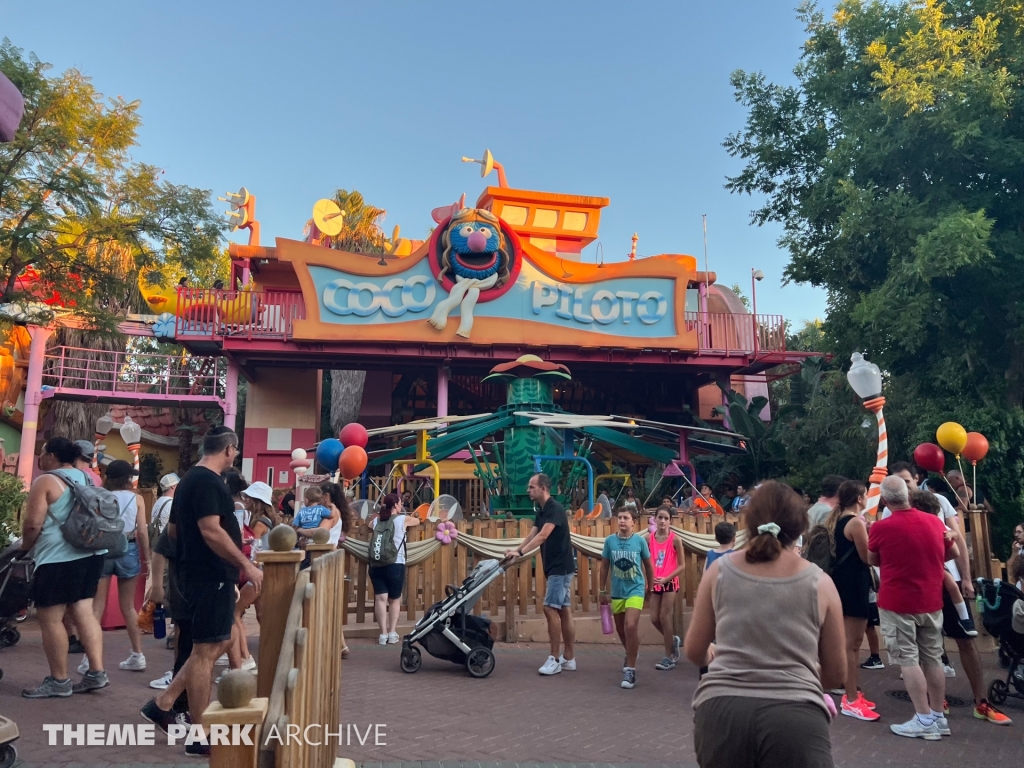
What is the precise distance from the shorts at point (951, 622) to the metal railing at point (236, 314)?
1508 cm

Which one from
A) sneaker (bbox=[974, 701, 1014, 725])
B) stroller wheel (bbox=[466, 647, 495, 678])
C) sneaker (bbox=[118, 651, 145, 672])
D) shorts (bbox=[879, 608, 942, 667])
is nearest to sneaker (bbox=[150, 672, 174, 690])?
sneaker (bbox=[118, 651, 145, 672])

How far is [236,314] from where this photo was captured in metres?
19.0

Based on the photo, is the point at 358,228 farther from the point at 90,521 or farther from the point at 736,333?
the point at 90,521

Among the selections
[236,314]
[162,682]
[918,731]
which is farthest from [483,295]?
[918,731]

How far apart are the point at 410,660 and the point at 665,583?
7.75 ft

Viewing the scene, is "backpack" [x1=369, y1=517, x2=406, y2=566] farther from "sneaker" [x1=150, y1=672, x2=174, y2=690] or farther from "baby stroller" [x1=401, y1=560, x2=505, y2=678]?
→ "sneaker" [x1=150, y1=672, x2=174, y2=690]

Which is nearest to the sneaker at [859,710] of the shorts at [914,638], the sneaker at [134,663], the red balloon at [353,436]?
the shorts at [914,638]

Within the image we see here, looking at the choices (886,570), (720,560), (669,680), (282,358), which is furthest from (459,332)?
(720,560)

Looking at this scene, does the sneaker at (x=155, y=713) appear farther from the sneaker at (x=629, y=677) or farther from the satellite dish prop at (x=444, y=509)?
the satellite dish prop at (x=444, y=509)

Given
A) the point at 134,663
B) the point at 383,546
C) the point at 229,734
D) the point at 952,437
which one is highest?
the point at 952,437

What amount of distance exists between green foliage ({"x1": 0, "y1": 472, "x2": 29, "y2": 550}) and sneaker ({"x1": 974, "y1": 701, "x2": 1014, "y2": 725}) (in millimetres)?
8558

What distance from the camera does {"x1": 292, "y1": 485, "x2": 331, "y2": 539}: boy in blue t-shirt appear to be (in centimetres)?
734

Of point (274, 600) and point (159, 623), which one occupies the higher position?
point (274, 600)

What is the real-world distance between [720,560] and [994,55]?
1460 cm
